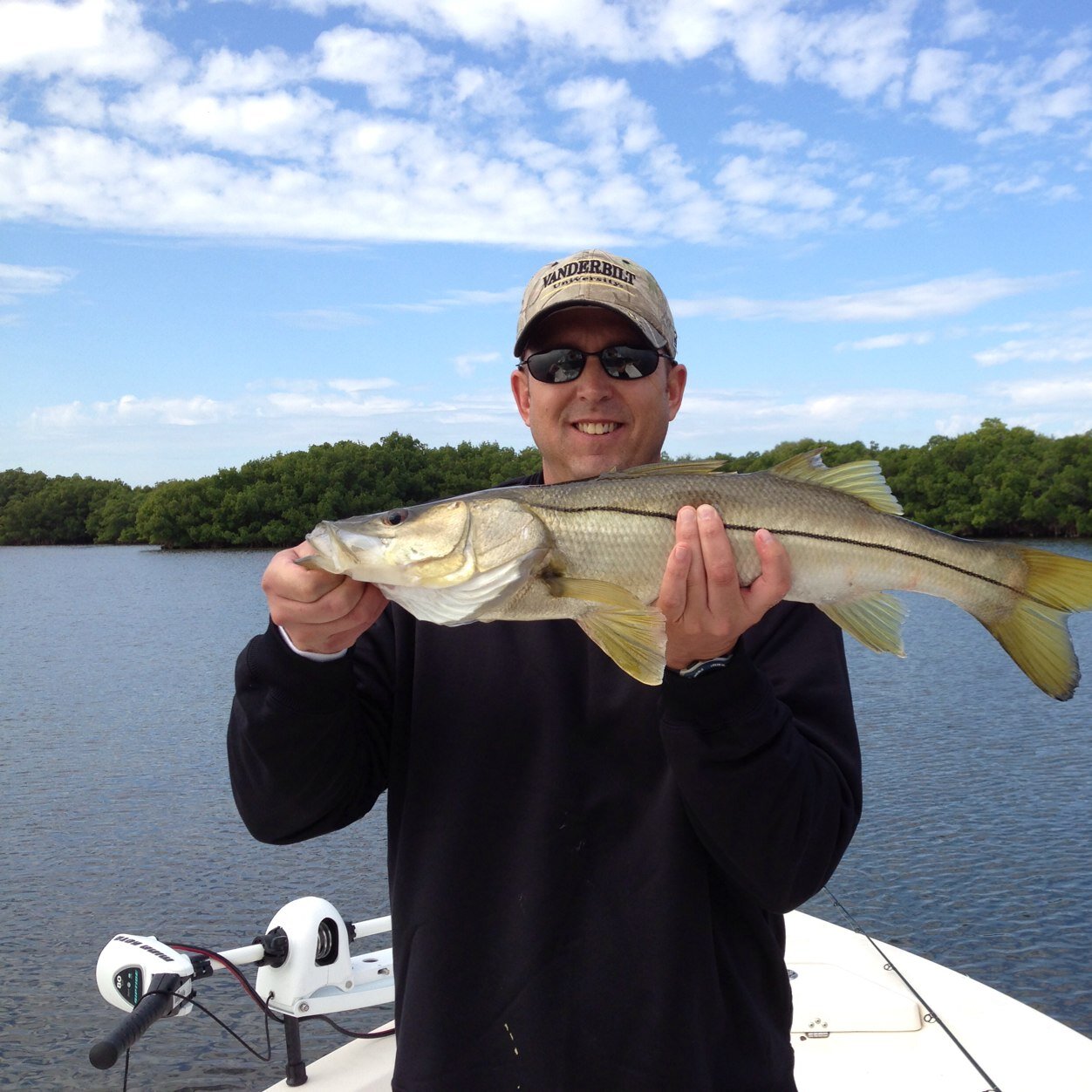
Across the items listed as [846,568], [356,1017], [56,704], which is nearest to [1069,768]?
[356,1017]

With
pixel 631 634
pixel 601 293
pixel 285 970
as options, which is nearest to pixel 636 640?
pixel 631 634

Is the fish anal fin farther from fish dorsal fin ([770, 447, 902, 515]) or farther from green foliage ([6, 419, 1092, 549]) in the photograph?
green foliage ([6, 419, 1092, 549])

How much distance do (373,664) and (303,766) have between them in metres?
0.43

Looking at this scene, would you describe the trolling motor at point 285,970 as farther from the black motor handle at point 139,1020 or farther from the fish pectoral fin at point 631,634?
the fish pectoral fin at point 631,634

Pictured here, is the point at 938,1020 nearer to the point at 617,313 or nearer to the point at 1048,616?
the point at 1048,616

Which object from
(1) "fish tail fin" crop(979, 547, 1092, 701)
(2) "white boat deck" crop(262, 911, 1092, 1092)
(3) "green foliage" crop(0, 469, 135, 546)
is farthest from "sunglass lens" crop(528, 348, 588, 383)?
(3) "green foliage" crop(0, 469, 135, 546)

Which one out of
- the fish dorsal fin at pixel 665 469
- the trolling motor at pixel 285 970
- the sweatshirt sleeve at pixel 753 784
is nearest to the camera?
the sweatshirt sleeve at pixel 753 784

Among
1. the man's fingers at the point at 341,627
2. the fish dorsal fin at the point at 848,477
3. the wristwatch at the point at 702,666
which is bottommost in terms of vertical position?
the wristwatch at the point at 702,666

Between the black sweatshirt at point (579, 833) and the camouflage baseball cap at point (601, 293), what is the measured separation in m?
1.09

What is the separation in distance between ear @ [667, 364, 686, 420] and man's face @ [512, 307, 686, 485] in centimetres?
12

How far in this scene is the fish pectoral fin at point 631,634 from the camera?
244cm

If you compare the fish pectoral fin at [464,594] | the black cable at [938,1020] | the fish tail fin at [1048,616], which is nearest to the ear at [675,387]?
the fish pectoral fin at [464,594]

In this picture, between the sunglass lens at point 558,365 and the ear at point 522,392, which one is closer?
the sunglass lens at point 558,365

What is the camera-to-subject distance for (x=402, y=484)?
230ft
